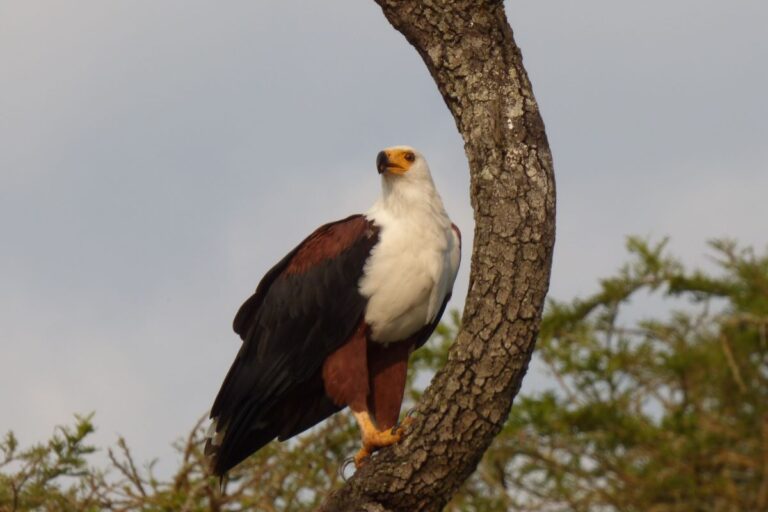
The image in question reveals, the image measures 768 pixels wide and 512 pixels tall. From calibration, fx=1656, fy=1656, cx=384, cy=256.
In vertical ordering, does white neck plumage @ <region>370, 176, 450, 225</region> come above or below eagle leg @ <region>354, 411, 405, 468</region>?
above

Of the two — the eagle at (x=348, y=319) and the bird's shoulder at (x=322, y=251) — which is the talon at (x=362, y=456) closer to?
the eagle at (x=348, y=319)

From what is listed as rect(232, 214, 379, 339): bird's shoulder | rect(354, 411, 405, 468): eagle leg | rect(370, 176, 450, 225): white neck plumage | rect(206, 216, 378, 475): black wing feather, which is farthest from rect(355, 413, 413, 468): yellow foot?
rect(370, 176, 450, 225): white neck plumage

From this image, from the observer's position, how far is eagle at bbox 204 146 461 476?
23.4ft

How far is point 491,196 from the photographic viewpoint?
5914mm

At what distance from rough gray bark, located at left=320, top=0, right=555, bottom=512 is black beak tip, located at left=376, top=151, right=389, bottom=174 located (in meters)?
1.37

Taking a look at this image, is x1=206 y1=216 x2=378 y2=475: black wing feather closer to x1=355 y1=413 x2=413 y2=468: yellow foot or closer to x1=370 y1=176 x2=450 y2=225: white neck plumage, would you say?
x1=370 y1=176 x2=450 y2=225: white neck plumage

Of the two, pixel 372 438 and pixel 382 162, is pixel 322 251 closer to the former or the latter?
pixel 382 162

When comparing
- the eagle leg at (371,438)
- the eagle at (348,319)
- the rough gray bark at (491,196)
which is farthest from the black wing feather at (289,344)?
the rough gray bark at (491,196)

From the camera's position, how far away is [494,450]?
11961 mm

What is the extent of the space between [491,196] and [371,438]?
1.39 m

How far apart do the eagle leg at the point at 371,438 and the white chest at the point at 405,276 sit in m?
0.44

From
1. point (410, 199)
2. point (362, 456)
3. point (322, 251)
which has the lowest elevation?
point (362, 456)

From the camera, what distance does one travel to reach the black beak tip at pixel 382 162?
7418 mm

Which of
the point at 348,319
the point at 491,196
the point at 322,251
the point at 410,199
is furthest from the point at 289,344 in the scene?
the point at 491,196
